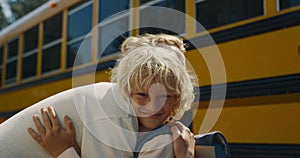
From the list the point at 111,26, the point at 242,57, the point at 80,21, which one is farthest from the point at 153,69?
the point at 80,21

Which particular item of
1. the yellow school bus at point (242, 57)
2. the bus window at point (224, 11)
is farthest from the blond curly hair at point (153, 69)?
the bus window at point (224, 11)

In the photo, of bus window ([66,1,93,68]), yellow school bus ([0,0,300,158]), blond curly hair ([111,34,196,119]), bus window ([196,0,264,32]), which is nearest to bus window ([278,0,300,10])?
yellow school bus ([0,0,300,158])

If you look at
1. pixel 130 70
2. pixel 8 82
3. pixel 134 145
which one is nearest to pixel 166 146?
pixel 134 145

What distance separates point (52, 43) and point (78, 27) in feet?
1.76

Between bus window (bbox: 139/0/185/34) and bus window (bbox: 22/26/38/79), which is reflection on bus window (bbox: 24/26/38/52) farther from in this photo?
bus window (bbox: 139/0/185/34)

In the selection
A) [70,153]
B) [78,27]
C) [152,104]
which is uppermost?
[78,27]

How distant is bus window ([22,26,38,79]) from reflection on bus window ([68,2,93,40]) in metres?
0.82

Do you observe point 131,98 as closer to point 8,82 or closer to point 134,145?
point 134,145

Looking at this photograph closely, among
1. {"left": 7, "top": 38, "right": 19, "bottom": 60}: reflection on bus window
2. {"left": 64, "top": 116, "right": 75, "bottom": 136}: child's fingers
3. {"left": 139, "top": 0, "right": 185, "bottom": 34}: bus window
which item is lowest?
{"left": 64, "top": 116, "right": 75, "bottom": 136}: child's fingers

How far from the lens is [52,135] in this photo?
0.96m

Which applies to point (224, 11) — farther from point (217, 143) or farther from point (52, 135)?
point (52, 135)

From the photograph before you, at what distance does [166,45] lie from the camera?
0.99m

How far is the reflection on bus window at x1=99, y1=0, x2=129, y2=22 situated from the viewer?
3.02 metres

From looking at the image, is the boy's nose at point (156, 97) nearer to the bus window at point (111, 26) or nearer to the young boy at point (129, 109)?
the young boy at point (129, 109)
